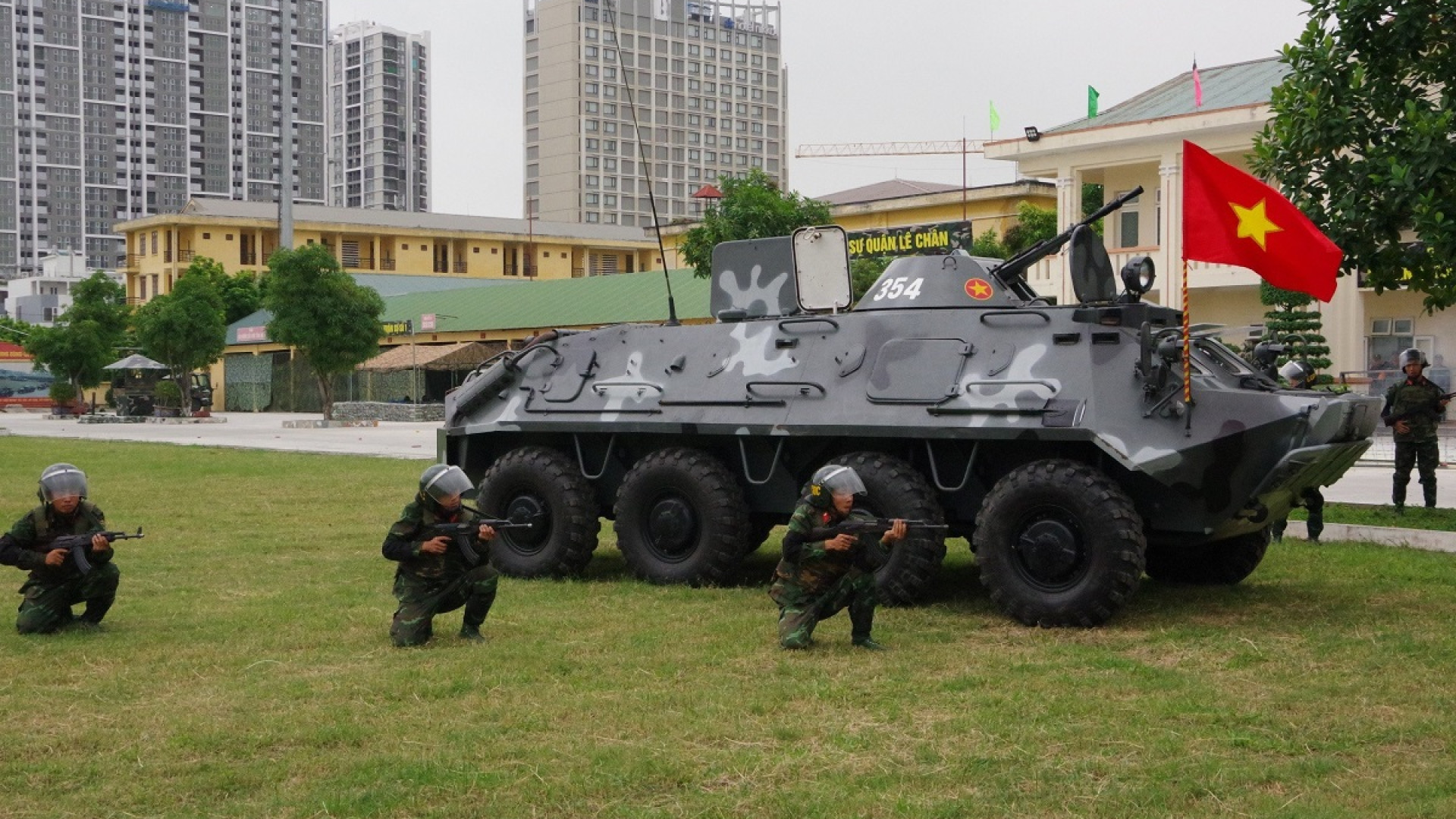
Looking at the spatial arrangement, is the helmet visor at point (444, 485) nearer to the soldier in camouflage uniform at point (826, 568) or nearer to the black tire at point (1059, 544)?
the soldier in camouflage uniform at point (826, 568)

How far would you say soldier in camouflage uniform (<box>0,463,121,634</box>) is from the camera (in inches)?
370

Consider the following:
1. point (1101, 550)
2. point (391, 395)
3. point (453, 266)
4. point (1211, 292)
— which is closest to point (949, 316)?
point (1101, 550)

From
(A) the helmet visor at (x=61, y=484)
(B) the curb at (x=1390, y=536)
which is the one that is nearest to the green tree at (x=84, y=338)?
(B) the curb at (x=1390, y=536)

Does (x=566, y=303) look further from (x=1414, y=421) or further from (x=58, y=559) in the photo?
(x=58, y=559)

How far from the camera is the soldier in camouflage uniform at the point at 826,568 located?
897cm

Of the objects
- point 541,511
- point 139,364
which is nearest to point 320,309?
point 139,364

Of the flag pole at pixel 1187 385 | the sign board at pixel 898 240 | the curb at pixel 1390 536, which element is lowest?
the curb at pixel 1390 536

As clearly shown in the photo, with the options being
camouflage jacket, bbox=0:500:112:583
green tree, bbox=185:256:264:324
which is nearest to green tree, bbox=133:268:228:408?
green tree, bbox=185:256:264:324

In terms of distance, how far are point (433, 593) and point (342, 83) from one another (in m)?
153

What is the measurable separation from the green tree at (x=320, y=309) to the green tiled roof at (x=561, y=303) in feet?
20.0

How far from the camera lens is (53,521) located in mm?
9570

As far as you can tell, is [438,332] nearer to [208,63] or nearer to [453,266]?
[453,266]

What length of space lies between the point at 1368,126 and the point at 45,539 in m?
11.4

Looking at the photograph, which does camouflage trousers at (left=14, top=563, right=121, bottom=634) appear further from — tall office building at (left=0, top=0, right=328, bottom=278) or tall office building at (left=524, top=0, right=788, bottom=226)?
tall office building at (left=0, top=0, right=328, bottom=278)
